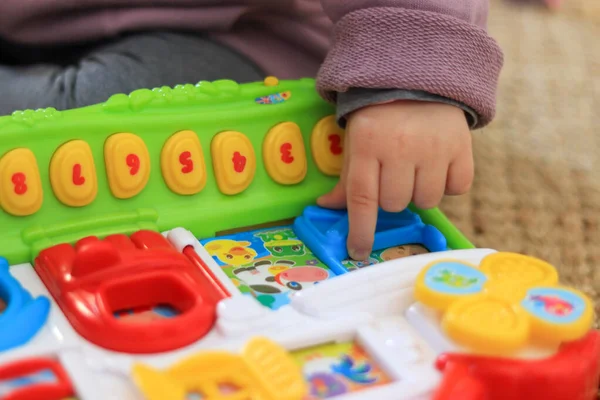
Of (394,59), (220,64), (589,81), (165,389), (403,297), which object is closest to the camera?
(165,389)

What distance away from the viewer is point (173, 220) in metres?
0.62

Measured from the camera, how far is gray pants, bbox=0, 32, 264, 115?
73 cm

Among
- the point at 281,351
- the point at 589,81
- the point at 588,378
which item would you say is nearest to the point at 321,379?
the point at 281,351

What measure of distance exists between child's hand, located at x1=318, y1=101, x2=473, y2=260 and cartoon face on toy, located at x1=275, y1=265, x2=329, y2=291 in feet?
0.13

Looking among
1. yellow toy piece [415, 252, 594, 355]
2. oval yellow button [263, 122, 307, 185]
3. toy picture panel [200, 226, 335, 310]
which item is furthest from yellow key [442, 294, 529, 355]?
oval yellow button [263, 122, 307, 185]

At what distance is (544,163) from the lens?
38.7 inches

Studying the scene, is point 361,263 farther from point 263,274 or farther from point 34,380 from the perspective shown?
point 34,380

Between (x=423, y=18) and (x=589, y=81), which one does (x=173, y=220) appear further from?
(x=589, y=81)

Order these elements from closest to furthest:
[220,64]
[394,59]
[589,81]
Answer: [394,59]
[220,64]
[589,81]

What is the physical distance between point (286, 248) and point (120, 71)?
0.26 m

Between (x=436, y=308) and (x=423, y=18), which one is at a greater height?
(x=423, y=18)

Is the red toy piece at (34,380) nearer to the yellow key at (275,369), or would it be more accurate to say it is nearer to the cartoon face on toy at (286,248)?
the yellow key at (275,369)

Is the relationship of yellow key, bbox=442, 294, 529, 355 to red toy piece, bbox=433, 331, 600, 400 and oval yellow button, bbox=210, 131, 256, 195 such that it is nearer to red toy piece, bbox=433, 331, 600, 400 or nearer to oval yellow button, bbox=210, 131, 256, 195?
red toy piece, bbox=433, 331, 600, 400

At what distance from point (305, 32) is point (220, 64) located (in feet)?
0.34
